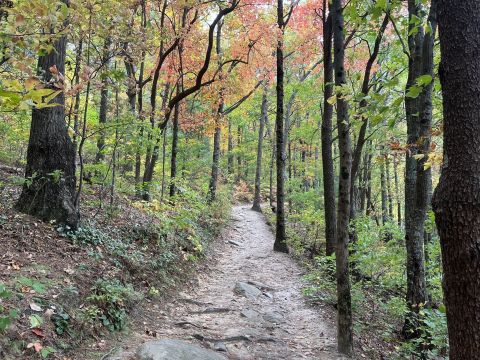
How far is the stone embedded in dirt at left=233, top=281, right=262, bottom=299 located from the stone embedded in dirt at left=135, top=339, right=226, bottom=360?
328cm

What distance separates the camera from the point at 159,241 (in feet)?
27.4

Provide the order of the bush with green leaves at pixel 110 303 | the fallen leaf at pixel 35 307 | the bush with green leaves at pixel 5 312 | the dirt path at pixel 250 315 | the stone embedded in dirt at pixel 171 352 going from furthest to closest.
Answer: the dirt path at pixel 250 315, the bush with green leaves at pixel 110 303, the stone embedded in dirt at pixel 171 352, the fallen leaf at pixel 35 307, the bush with green leaves at pixel 5 312

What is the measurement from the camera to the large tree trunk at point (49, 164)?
19.7 ft

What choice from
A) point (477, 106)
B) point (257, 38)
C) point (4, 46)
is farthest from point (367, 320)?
point (257, 38)

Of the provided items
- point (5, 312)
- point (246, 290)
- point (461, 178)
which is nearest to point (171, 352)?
point (5, 312)

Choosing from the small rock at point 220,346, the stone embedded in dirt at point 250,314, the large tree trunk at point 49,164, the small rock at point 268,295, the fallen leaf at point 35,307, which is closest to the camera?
the fallen leaf at point 35,307

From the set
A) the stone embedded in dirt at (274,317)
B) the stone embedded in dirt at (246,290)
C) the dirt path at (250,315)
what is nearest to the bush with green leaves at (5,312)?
the dirt path at (250,315)

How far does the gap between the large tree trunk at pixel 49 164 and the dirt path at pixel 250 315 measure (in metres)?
2.57

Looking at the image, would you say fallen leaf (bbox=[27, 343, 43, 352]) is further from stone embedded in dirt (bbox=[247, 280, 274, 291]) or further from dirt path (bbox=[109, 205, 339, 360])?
stone embedded in dirt (bbox=[247, 280, 274, 291])

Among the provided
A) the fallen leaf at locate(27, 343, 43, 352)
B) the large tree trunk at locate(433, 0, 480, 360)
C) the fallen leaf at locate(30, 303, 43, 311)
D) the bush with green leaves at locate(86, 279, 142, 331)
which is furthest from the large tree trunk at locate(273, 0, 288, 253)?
the large tree trunk at locate(433, 0, 480, 360)

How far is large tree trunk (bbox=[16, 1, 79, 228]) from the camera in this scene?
6.00 m

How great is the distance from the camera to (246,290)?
322 inches

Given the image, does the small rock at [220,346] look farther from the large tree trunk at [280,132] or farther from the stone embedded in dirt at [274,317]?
the large tree trunk at [280,132]

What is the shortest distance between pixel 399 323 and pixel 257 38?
454 inches
